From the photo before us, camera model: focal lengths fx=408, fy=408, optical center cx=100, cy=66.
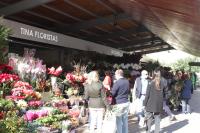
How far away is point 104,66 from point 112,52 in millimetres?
2570

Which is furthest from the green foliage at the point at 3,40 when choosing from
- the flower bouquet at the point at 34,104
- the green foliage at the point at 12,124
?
the green foliage at the point at 12,124

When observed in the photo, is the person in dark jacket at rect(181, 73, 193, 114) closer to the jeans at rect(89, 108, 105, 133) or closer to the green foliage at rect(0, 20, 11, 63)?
the jeans at rect(89, 108, 105, 133)

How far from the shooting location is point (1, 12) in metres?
12.4

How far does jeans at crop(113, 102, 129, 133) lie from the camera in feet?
25.2

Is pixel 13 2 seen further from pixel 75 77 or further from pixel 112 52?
pixel 112 52

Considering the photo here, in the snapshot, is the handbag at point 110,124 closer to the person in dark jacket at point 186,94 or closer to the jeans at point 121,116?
the jeans at point 121,116

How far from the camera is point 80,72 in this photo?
11727 mm

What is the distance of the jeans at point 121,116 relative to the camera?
7691 millimetres

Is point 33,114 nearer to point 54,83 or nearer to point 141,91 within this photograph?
point 54,83

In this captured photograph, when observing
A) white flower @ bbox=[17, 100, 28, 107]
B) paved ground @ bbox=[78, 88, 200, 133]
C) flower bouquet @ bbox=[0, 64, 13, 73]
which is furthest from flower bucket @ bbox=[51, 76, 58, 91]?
white flower @ bbox=[17, 100, 28, 107]

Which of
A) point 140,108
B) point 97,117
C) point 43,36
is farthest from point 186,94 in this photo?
point 97,117

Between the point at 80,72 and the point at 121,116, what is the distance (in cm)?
408

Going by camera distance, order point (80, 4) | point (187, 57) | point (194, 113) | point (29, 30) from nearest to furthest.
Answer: point (29, 30), point (80, 4), point (194, 113), point (187, 57)

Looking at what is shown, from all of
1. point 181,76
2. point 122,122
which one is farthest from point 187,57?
point 122,122
